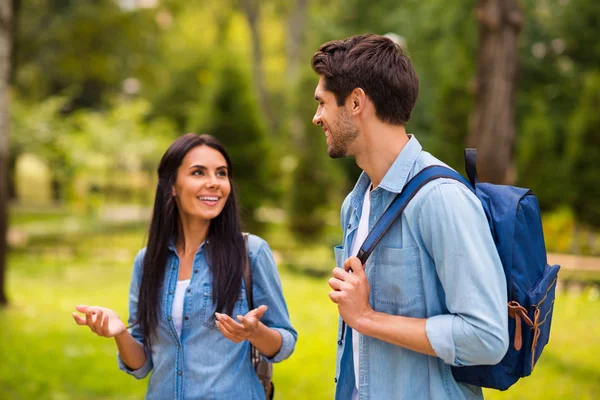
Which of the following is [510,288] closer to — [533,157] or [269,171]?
[269,171]

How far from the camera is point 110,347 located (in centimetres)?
786

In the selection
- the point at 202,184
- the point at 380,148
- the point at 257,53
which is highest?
the point at 257,53

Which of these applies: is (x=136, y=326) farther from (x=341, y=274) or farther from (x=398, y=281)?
(x=398, y=281)

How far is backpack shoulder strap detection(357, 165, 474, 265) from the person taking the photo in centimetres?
199

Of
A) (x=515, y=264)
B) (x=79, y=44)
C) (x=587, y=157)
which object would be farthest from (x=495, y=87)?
(x=587, y=157)

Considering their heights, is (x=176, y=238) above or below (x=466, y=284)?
below

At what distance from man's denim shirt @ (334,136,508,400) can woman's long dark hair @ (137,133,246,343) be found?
0.70 m

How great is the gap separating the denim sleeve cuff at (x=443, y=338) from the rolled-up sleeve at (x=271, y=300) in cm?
104

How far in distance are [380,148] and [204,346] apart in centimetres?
115

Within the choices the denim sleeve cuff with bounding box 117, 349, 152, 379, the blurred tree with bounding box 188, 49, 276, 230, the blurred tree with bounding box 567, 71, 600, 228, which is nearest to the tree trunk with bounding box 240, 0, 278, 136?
the blurred tree with bounding box 188, 49, 276, 230

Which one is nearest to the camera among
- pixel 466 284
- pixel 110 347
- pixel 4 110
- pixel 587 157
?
pixel 466 284

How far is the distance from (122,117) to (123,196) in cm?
293

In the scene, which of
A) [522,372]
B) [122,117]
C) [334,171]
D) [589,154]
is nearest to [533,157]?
[589,154]

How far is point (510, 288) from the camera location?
194 centimetres
